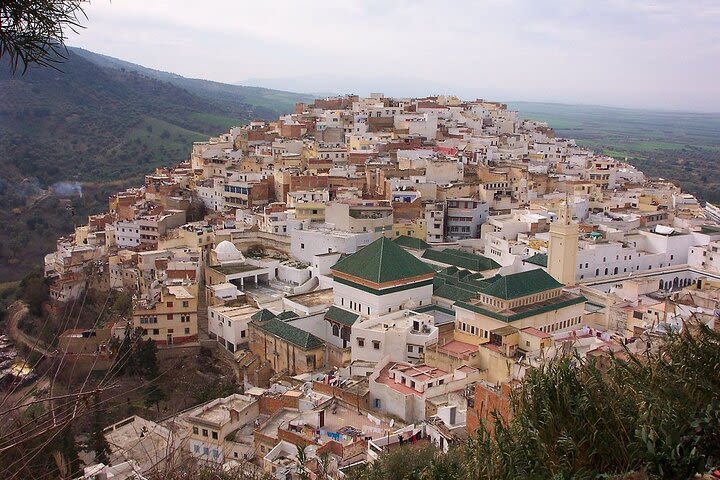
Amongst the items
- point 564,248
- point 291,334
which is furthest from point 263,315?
point 564,248

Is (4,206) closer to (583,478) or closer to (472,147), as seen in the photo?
(472,147)

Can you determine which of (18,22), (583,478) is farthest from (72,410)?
(583,478)

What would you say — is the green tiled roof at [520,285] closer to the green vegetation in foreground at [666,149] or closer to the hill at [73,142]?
the hill at [73,142]

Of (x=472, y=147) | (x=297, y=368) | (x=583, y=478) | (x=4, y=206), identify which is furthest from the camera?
(x=4, y=206)

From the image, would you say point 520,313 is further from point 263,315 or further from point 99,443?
point 99,443

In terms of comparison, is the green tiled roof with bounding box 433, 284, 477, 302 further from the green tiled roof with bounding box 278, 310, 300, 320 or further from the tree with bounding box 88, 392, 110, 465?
the tree with bounding box 88, 392, 110, 465

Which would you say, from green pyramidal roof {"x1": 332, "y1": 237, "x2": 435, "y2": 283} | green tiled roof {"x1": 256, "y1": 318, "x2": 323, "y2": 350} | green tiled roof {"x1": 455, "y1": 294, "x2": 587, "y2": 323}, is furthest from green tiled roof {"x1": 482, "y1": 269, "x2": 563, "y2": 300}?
green tiled roof {"x1": 256, "y1": 318, "x2": 323, "y2": 350}
